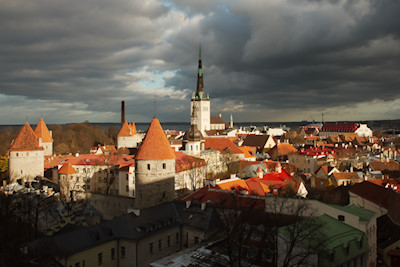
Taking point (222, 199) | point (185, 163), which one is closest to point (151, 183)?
point (222, 199)

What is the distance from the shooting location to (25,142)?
44594mm

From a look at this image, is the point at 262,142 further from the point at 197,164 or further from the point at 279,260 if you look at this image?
the point at 279,260

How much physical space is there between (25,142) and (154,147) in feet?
81.6

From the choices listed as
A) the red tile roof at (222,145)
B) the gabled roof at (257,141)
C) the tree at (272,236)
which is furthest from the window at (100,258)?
the gabled roof at (257,141)

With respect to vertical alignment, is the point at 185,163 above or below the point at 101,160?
below

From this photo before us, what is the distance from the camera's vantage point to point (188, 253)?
61.6 ft

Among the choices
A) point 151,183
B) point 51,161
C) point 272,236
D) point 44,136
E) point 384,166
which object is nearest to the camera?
point 272,236

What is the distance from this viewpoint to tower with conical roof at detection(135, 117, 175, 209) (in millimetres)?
26406

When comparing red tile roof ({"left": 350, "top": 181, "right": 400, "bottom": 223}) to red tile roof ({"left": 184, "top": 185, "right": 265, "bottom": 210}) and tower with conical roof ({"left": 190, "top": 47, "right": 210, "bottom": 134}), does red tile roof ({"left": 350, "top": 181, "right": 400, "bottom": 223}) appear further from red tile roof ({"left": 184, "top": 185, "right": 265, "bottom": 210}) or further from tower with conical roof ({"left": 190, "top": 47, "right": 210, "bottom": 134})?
tower with conical roof ({"left": 190, "top": 47, "right": 210, "bottom": 134})

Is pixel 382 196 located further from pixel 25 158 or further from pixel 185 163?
pixel 25 158

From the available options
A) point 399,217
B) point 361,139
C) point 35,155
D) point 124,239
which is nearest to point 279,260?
point 124,239

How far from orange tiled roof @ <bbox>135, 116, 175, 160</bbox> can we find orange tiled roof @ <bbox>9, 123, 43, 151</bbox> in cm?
2355

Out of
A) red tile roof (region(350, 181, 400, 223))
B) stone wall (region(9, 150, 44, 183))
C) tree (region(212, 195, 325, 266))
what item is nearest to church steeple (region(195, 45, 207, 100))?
stone wall (region(9, 150, 44, 183))

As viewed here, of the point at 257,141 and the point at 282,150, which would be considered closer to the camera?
the point at 282,150
